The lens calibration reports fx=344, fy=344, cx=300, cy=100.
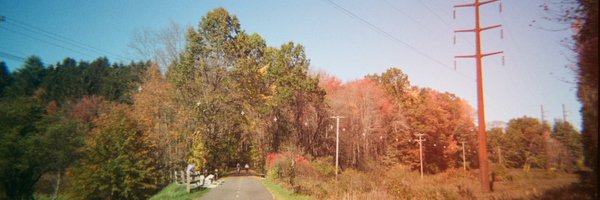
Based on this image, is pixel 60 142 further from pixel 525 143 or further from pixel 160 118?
pixel 525 143

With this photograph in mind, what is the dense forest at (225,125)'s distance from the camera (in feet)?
90.1

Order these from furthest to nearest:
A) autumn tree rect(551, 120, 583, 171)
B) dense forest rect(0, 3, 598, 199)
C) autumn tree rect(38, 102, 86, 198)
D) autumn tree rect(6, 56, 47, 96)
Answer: autumn tree rect(6, 56, 47, 96) → autumn tree rect(38, 102, 86, 198) → dense forest rect(0, 3, 598, 199) → autumn tree rect(551, 120, 583, 171)

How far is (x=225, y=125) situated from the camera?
38.2 m

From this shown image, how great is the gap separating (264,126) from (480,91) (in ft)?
90.4

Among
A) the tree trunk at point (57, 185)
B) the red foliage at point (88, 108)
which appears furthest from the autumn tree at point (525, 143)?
the red foliage at point (88, 108)

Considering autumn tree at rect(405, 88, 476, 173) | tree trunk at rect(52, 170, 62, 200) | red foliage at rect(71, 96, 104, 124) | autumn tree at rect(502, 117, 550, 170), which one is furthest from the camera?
red foliage at rect(71, 96, 104, 124)

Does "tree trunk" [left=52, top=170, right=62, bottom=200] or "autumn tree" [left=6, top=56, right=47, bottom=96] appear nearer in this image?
"tree trunk" [left=52, top=170, right=62, bottom=200]

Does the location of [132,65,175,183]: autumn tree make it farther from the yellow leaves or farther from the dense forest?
the yellow leaves

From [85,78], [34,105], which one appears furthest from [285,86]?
[85,78]

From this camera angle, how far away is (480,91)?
65.0ft

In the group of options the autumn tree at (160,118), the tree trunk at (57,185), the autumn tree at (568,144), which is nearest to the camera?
the autumn tree at (568,144)

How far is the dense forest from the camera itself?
2745 cm

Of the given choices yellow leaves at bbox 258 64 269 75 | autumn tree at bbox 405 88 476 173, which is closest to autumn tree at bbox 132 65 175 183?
yellow leaves at bbox 258 64 269 75

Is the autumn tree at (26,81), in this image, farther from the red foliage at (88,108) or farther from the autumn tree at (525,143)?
the autumn tree at (525,143)
